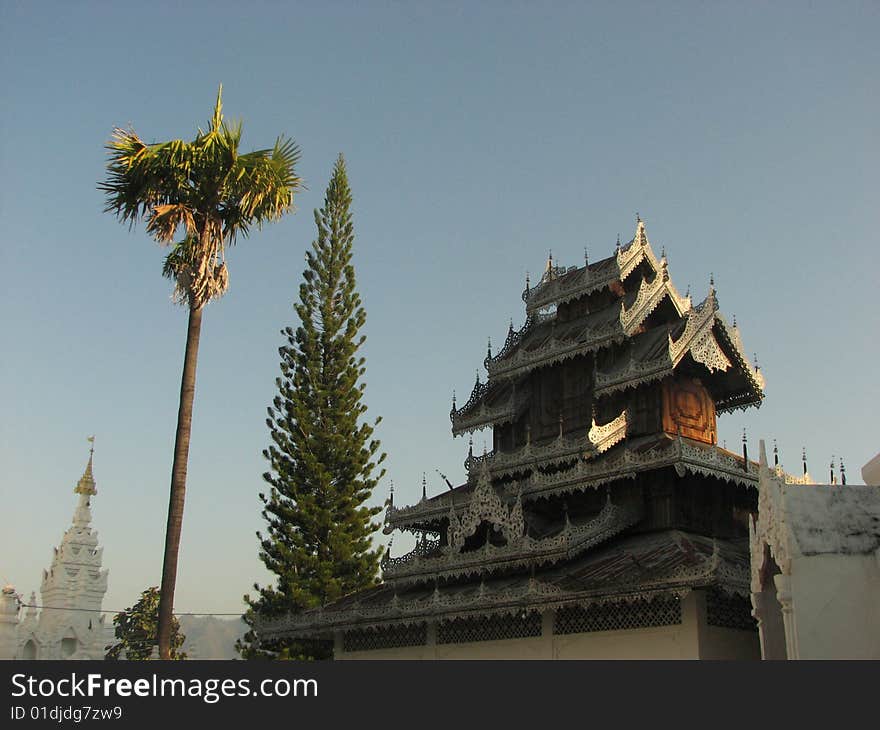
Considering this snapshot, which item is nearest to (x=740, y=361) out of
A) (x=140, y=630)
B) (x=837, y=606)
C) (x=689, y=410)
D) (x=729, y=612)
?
(x=689, y=410)

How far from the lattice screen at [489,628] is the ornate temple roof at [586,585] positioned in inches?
28.2

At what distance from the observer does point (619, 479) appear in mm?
23328

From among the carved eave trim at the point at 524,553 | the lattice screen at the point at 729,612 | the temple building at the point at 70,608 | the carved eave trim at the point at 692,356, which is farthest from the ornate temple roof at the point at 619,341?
the temple building at the point at 70,608

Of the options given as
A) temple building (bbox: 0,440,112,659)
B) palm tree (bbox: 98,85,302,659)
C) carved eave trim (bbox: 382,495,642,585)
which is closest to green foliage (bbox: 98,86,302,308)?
palm tree (bbox: 98,85,302,659)

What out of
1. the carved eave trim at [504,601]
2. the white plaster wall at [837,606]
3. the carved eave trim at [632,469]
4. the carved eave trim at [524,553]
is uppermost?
the carved eave trim at [632,469]

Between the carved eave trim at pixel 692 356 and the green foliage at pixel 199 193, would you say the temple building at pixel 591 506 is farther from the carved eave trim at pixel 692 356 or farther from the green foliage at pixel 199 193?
the green foliage at pixel 199 193

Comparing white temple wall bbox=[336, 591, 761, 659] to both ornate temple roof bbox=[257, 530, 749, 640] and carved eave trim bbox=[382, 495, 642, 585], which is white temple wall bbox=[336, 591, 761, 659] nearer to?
ornate temple roof bbox=[257, 530, 749, 640]

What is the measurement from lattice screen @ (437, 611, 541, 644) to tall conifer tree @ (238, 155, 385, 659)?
8601 mm

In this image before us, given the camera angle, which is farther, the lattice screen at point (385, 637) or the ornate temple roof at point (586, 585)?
the lattice screen at point (385, 637)

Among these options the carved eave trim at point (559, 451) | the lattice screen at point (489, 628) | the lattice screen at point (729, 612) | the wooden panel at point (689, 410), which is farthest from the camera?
the wooden panel at point (689, 410)

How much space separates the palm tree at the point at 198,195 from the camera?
66.4ft

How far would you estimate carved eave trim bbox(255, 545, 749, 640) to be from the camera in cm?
→ 1875

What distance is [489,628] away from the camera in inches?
897

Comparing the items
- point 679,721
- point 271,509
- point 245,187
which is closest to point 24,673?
point 679,721
